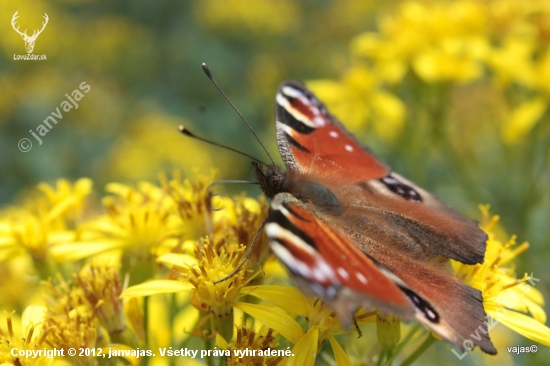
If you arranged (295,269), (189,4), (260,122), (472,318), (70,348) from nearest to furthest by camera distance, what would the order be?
(295,269) < (472,318) < (70,348) < (260,122) < (189,4)

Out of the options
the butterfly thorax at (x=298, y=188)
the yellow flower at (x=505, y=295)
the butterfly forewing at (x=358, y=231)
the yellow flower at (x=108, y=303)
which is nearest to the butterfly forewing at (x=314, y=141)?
the butterfly forewing at (x=358, y=231)

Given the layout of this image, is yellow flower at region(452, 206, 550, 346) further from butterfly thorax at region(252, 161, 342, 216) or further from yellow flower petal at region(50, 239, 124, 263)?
yellow flower petal at region(50, 239, 124, 263)

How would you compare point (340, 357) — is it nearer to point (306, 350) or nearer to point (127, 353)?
point (306, 350)

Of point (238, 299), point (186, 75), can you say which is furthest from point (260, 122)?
point (238, 299)

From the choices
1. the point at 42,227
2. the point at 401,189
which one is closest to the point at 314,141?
the point at 401,189

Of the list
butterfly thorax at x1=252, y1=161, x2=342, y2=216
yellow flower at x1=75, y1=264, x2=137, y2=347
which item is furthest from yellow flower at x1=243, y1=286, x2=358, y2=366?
yellow flower at x1=75, y1=264, x2=137, y2=347

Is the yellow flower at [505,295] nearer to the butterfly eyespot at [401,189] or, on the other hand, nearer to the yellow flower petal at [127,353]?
the butterfly eyespot at [401,189]

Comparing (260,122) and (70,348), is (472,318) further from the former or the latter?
(260,122)
